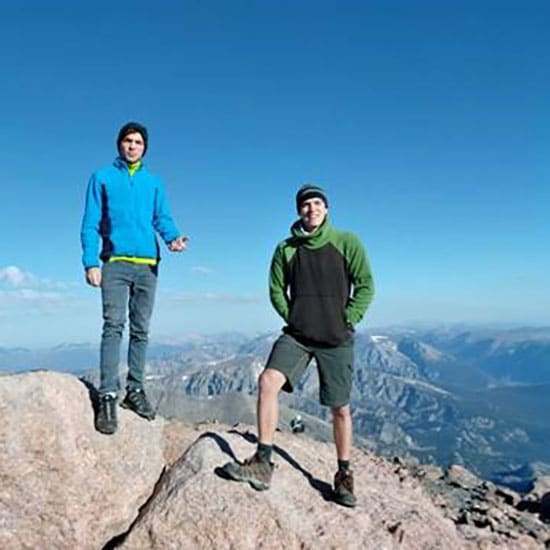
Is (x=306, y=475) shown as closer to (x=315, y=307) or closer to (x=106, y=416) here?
(x=315, y=307)

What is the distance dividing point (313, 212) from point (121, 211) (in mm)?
4202

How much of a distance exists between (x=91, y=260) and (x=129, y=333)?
1.96 metres

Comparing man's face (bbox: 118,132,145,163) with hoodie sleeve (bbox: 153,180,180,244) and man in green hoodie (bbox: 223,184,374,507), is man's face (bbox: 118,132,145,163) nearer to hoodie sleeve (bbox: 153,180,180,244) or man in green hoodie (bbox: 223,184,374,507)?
hoodie sleeve (bbox: 153,180,180,244)

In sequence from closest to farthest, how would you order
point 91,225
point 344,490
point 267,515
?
point 267,515, point 344,490, point 91,225

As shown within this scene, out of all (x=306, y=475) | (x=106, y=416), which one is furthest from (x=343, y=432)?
(x=106, y=416)

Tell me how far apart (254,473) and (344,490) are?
6.32 ft

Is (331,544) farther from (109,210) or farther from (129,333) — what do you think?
(109,210)

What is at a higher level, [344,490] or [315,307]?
[315,307]

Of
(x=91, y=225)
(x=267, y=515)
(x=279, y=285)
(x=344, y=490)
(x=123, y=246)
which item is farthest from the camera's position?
(x=123, y=246)

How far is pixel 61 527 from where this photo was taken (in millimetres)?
10477

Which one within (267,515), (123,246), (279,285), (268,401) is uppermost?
(123,246)

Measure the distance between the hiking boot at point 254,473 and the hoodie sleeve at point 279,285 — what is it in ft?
9.43

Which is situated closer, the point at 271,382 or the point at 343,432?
the point at 271,382

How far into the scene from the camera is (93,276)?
11336 mm
